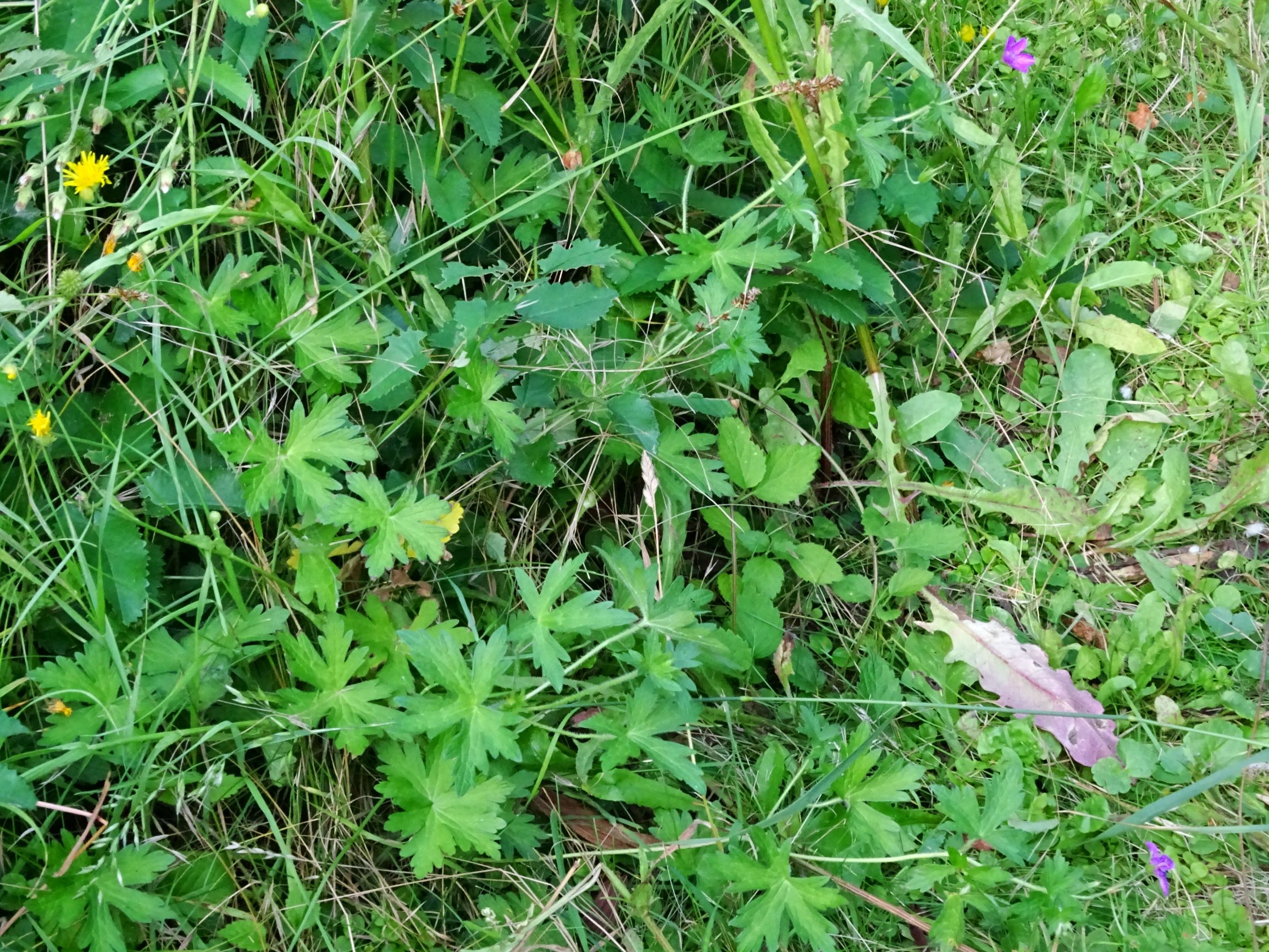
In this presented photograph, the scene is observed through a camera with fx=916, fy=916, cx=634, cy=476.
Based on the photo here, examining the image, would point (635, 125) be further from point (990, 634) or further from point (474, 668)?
point (990, 634)

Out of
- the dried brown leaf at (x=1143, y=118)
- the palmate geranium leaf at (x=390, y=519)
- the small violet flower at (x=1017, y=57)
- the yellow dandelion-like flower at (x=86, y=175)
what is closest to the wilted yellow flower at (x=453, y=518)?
the palmate geranium leaf at (x=390, y=519)

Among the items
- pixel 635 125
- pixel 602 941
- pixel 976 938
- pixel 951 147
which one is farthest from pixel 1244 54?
A: pixel 602 941

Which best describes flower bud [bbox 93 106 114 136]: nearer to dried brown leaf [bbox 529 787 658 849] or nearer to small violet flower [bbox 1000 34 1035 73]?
dried brown leaf [bbox 529 787 658 849]

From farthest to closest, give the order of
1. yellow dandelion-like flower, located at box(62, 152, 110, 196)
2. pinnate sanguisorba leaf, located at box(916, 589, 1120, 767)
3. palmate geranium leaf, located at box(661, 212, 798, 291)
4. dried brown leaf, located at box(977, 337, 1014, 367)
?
dried brown leaf, located at box(977, 337, 1014, 367) < pinnate sanguisorba leaf, located at box(916, 589, 1120, 767) < palmate geranium leaf, located at box(661, 212, 798, 291) < yellow dandelion-like flower, located at box(62, 152, 110, 196)

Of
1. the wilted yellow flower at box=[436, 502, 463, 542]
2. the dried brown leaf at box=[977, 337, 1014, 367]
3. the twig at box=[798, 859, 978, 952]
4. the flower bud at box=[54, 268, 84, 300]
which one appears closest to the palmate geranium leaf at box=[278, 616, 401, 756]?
the wilted yellow flower at box=[436, 502, 463, 542]

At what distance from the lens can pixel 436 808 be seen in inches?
56.5

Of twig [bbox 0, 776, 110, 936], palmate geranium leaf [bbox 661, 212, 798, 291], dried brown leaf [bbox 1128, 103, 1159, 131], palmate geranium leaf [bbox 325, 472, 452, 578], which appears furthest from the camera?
dried brown leaf [bbox 1128, 103, 1159, 131]

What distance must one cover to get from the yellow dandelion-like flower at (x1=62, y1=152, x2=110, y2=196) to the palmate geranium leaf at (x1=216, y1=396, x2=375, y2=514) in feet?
1.65

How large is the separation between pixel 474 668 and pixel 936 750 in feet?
3.24

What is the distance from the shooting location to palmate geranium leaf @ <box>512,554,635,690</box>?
1406 mm

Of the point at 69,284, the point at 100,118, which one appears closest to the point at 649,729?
the point at 69,284

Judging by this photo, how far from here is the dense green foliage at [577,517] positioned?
1469 millimetres

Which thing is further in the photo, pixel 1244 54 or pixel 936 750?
pixel 1244 54

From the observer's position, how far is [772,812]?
160 centimetres
